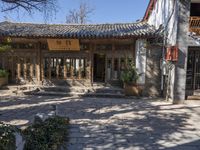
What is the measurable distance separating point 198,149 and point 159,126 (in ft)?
5.28

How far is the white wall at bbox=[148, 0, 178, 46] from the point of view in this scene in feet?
30.5

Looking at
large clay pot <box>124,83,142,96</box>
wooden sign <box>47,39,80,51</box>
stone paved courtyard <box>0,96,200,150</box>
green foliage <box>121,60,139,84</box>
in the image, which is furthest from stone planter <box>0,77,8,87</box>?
large clay pot <box>124,83,142,96</box>

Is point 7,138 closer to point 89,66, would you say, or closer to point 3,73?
point 89,66

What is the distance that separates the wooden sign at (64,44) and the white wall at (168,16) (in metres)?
4.96

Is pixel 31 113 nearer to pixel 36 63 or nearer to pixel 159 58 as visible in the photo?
pixel 36 63

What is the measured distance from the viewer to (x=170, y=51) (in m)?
9.12

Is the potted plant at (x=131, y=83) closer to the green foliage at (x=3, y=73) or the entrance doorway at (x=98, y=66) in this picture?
the entrance doorway at (x=98, y=66)

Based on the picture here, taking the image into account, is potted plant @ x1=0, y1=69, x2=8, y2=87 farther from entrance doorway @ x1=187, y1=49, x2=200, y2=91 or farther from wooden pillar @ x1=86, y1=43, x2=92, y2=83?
entrance doorway @ x1=187, y1=49, x2=200, y2=91

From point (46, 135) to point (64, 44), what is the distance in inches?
313

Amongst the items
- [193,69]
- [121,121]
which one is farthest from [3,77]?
[193,69]

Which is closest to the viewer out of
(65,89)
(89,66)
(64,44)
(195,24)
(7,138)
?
A: (7,138)

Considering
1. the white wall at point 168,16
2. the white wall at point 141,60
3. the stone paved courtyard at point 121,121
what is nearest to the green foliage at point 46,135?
the stone paved courtyard at point 121,121

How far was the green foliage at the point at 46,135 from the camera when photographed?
3.85 meters

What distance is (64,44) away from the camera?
11586mm
